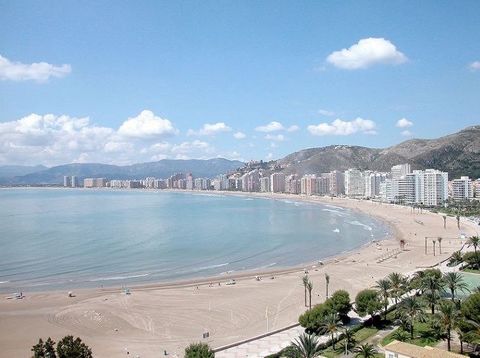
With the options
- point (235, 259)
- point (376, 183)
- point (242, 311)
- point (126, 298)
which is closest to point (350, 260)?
point (235, 259)

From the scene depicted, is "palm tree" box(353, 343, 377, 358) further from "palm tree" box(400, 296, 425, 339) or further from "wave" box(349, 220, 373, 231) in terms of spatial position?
"wave" box(349, 220, 373, 231)

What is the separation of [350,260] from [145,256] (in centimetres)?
2356

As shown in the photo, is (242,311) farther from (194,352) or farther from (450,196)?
(450,196)

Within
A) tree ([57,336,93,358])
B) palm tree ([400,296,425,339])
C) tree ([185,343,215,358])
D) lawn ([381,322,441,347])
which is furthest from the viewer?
palm tree ([400,296,425,339])

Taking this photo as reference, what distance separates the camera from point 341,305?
2548 cm

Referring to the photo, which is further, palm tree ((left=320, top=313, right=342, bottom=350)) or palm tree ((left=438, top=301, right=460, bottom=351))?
palm tree ((left=320, top=313, right=342, bottom=350))

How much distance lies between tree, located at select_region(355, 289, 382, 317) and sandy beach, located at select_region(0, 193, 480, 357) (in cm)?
479

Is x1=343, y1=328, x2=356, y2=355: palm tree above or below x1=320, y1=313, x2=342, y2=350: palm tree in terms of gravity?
below

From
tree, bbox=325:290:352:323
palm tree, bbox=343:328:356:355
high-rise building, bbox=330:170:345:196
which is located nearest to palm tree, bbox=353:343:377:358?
palm tree, bbox=343:328:356:355

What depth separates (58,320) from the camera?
101 feet

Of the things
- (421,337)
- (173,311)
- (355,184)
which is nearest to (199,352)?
(421,337)

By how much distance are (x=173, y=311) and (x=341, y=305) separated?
12293 millimetres

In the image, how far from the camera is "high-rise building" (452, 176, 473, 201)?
4734 inches

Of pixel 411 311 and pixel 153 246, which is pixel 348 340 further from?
pixel 153 246
